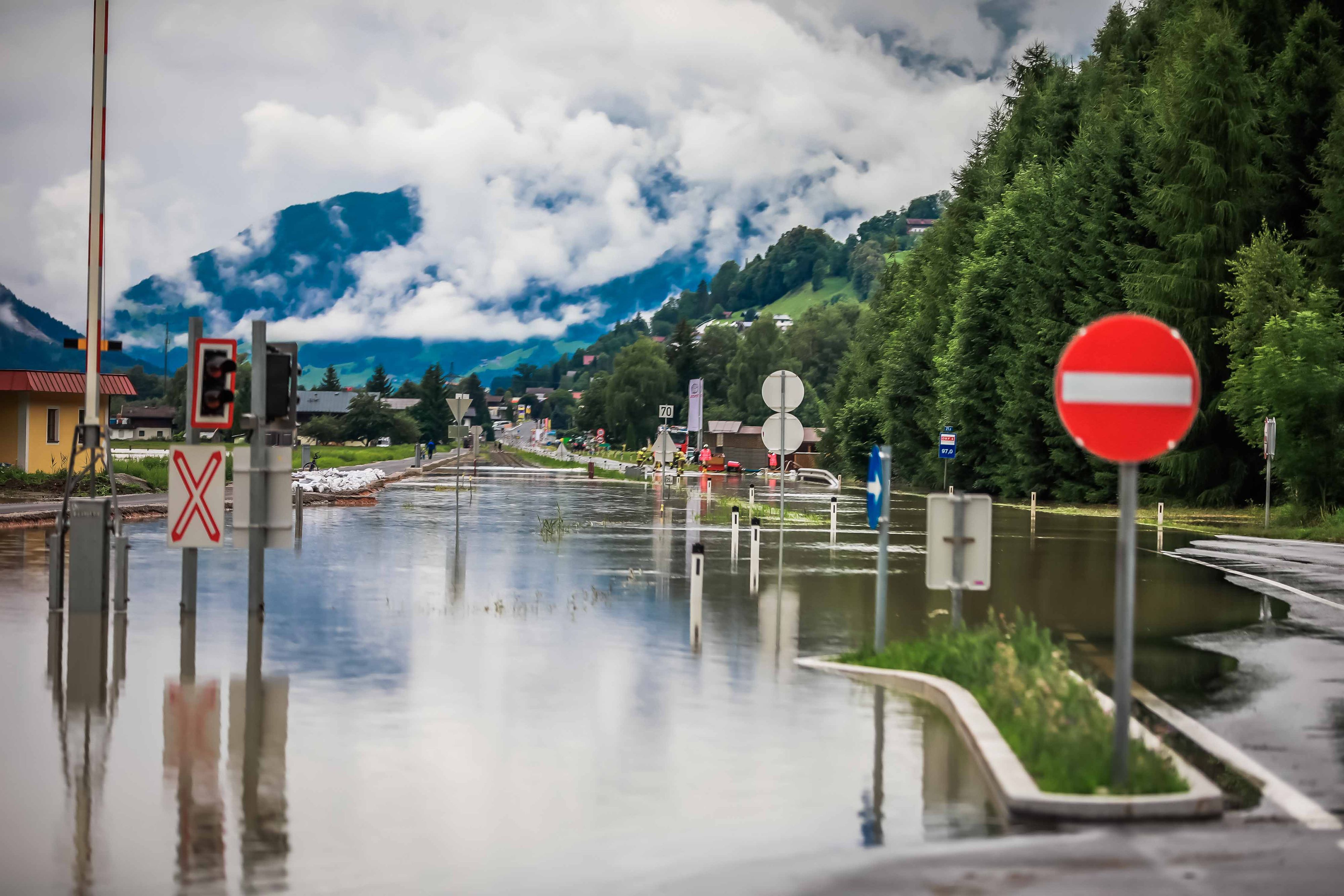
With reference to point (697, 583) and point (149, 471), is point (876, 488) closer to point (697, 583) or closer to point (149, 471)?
point (697, 583)

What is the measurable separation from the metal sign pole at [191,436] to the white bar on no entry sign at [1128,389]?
378 inches

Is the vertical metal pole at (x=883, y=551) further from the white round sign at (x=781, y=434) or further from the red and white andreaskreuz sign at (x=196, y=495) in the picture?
the white round sign at (x=781, y=434)

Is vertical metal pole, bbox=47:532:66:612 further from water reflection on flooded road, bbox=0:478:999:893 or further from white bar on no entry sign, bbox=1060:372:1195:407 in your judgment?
white bar on no entry sign, bbox=1060:372:1195:407

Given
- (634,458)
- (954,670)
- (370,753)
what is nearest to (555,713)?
(370,753)

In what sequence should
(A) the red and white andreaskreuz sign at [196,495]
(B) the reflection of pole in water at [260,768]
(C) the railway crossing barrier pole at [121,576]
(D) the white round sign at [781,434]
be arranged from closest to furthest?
1. (B) the reflection of pole in water at [260,768]
2. (A) the red and white andreaskreuz sign at [196,495]
3. (C) the railway crossing barrier pole at [121,576]
4. (D) the white round sign at [781,434]

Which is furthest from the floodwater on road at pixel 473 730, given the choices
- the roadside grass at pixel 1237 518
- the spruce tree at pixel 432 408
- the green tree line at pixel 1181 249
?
the spruce tree at pixel 432 408

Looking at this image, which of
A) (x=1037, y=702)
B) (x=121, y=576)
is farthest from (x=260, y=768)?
(x=121, y=576)

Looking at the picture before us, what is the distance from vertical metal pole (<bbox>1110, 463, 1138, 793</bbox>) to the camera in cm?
739

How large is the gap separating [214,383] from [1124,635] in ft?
32.2

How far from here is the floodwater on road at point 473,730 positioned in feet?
21.5

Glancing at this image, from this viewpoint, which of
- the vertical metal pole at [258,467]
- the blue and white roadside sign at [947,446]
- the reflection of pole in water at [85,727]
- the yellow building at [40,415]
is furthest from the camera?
the blue and white roadside sign at [947,446]

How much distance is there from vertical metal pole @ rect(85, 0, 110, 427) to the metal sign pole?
254 centimetres

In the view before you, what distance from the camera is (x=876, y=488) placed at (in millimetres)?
12461

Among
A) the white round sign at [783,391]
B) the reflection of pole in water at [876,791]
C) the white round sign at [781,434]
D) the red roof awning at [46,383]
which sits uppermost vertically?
the red roof awning at [46,383]
